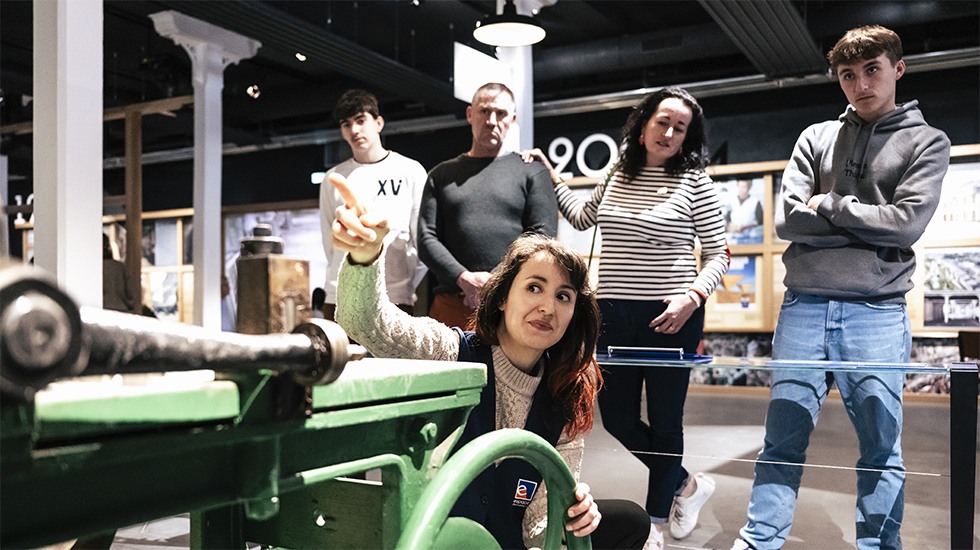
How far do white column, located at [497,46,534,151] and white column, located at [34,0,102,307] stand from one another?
2443mm

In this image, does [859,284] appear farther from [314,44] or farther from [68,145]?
[314,44]

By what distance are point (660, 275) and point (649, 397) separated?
1.26ft

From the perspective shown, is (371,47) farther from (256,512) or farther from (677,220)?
(256,512)

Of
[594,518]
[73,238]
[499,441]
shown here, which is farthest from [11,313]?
[73,238]

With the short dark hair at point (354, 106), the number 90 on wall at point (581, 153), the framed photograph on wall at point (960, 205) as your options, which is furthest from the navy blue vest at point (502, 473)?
the number 90 on wall at point (581, 153)

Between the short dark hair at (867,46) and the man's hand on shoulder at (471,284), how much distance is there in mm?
1204

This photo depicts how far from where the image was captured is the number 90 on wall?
8.21 m

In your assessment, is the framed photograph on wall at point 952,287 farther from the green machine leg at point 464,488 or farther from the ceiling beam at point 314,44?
the green machine leg at point 464,488

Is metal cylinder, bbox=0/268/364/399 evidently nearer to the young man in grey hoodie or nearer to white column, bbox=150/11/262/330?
the young man in grey hoodie

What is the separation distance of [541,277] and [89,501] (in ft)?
3.64

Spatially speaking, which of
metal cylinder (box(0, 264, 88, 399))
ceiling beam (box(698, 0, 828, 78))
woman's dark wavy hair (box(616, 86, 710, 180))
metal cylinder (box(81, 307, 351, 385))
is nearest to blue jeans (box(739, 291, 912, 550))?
woman's dark wavy hair (box(616, 86, 710, 180))

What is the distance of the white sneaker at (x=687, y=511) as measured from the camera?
97.2 inches

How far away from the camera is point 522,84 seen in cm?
475

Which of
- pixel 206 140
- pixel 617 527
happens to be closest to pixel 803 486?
pixel 617 527
